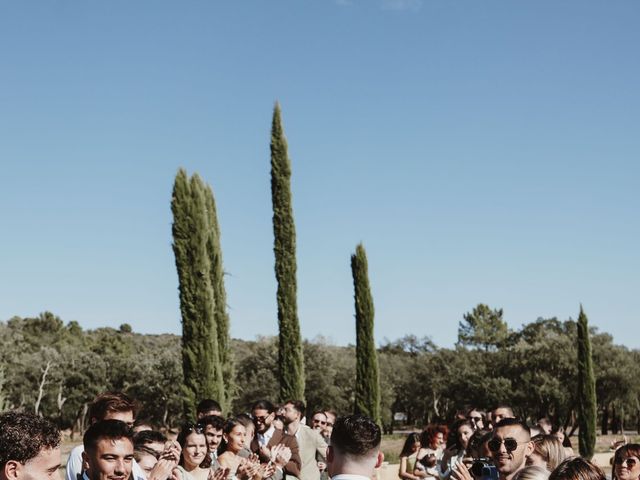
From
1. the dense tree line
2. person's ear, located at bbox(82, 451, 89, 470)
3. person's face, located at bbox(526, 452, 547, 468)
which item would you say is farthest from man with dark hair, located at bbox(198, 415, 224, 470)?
the dense tree line

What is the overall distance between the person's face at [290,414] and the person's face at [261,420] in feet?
2.22

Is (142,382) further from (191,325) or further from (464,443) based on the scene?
(464,443)

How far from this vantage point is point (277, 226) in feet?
84.9

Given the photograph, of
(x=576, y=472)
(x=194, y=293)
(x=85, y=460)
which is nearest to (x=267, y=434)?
(x=85, y=460)

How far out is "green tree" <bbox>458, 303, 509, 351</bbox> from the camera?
91.1 meters

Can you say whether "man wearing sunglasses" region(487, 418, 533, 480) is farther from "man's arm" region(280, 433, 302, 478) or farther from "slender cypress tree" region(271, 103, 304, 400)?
"slender cypress tree" region(271, 103, 304, 400)

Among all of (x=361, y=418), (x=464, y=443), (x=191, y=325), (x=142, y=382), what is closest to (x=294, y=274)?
(x=191, y=325)

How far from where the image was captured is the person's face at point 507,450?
5.24 meters

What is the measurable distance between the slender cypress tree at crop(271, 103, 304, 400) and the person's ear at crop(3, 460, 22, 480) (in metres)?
20.8

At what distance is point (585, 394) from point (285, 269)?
17788 mm

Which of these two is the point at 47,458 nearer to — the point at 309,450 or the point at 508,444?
the point at 508,444

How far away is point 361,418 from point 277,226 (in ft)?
73.1

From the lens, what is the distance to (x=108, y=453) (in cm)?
402

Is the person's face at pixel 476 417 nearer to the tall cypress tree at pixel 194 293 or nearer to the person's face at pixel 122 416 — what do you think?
the person's face at pixel 122 416
